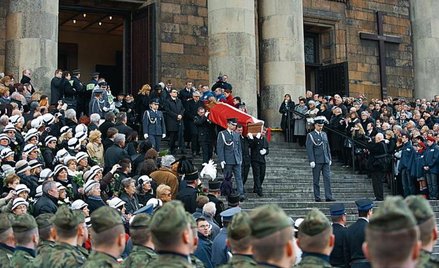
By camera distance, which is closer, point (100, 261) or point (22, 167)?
point (100, 261)

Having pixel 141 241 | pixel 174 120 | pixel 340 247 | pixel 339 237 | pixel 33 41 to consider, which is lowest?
pixel 340 247

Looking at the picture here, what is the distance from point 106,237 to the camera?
448 cm

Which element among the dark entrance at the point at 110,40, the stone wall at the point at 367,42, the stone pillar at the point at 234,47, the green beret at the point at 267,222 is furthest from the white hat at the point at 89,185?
the stone wall at the point at 367,42

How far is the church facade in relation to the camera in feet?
53.2

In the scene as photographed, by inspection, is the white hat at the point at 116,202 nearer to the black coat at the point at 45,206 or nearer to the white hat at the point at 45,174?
the black coat at the point at 45,206

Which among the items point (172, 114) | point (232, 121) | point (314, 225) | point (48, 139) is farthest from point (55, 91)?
point (314, 225)

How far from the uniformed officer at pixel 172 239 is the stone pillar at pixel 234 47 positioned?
46.7 feet

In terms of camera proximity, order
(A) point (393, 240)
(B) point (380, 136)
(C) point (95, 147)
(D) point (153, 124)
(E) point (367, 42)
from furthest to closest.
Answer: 1. (E) point (367, 42)
2. (B) point (380, 136)
3. (D) point (153, 124)
4. (C) point (95, 147)
5. (A) point (393, 240)

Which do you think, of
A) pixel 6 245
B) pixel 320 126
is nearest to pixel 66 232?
pixel 6 245

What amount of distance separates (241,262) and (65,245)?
1337 millimetres

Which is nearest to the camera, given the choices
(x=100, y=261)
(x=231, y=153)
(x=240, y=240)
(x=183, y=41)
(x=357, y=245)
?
(x=100, y=261)

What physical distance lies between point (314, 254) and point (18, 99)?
10.9 meters

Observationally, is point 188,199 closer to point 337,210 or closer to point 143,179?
point 143,179

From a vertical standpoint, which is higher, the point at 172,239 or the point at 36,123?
the point at 36,123
